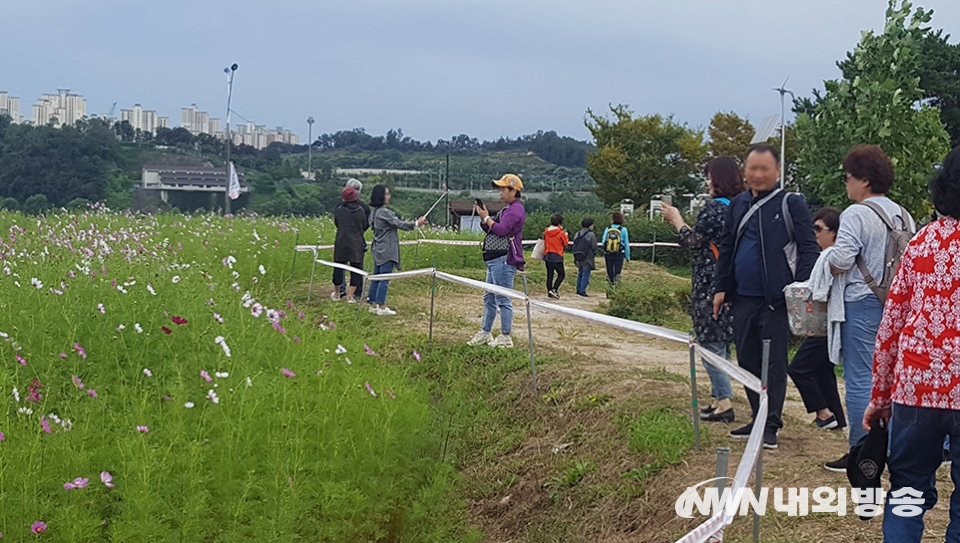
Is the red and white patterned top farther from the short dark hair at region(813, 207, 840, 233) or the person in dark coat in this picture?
the person in dark coat

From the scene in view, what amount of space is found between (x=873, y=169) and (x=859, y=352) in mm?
944

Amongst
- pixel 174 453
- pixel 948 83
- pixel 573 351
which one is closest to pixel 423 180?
pixel 948 83

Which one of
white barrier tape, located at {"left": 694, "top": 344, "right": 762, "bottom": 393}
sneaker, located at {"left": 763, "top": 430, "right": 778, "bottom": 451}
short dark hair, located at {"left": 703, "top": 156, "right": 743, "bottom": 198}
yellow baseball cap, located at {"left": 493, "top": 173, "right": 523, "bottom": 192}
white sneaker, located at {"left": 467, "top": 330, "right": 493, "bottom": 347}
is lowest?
white sneaker, located at {"left": 467, "top": 330, "right": 493, "bottom": 347}

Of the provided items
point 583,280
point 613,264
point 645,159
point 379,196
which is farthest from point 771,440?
point 645,159

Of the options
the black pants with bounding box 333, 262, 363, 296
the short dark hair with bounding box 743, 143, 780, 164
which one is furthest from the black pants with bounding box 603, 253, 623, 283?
the short dark hair with bounding box 743, 143, 780, 164

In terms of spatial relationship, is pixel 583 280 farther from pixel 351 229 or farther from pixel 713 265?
pixel 713 265

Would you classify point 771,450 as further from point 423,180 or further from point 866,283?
point 423,180

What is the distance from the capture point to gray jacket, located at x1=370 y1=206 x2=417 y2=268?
12148mm

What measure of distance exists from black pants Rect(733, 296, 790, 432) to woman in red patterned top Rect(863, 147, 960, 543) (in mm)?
1857

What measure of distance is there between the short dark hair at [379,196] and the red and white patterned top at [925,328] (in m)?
9.09

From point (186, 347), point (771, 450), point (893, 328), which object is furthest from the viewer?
point (186, 347)

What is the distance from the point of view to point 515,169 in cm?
8675

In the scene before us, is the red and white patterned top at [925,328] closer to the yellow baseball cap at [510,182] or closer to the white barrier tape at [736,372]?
the white barrier tape at [736,372]

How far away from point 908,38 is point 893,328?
1994 centimetres
